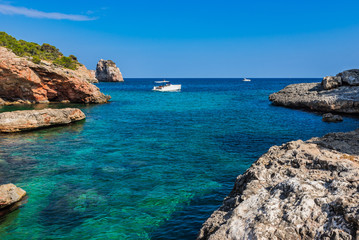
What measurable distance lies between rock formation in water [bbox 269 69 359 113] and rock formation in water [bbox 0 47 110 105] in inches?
1624

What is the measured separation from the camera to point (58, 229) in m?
9.63

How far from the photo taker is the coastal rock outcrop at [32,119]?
25484mm

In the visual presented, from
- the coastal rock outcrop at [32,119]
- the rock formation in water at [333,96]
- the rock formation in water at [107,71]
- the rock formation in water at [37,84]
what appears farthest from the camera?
the rock formation in water at [107,71]

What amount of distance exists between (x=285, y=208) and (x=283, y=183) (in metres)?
1.08

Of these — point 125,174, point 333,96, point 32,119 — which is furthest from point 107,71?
point 125,174

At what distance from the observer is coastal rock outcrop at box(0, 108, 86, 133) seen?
25.5m

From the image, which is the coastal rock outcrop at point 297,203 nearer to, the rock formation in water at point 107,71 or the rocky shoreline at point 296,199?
the rocky shoreline at point 296,199

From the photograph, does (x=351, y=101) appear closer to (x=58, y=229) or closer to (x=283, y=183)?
(x=283, y=183)

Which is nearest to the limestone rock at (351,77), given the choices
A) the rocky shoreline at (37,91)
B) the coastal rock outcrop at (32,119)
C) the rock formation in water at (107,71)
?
the rocky shoreline at (37,91)

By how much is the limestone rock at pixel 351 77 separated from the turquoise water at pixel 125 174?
61.4ft

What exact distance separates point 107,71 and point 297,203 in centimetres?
18856

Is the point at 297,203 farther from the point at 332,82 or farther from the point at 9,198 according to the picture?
the point at 332,82

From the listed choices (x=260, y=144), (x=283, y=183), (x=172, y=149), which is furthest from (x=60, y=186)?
(x=260, y=144)

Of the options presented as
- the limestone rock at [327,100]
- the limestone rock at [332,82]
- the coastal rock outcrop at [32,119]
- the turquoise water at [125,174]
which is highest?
the limestone rock at [332,82]
